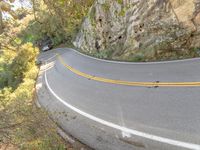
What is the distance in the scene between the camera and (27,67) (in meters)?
23.7

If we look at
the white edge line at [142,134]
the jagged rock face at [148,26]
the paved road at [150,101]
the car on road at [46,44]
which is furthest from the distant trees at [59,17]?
the white edge line at [142,134]

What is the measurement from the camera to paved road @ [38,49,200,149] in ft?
20.2

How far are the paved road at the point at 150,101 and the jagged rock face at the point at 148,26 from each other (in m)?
2.22

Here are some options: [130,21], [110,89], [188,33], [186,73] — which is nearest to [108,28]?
[130,21]

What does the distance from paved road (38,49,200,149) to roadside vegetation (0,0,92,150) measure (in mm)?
1973

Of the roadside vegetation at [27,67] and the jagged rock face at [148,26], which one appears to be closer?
the roadside vegetation at [27,67]

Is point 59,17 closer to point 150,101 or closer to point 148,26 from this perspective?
point 148,26

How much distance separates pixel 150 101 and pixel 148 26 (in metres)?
8.16

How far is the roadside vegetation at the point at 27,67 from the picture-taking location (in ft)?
23.0

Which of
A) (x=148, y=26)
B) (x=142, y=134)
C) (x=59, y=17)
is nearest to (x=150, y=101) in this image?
(x=142, y=134)

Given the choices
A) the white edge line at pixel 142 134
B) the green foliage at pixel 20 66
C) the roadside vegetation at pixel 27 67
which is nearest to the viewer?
the white edge line at pixel 142 134

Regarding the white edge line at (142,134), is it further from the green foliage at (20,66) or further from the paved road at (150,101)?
the green foliage at (20,66)

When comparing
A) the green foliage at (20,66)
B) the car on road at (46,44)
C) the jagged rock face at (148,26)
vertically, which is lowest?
the car on road at (46,44)

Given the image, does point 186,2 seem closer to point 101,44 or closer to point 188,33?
point 188,33
